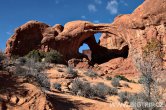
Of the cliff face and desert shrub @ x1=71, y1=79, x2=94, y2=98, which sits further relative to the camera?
the cliff face

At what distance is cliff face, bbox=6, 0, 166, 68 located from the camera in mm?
30781

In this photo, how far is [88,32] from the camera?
36031 millimetres

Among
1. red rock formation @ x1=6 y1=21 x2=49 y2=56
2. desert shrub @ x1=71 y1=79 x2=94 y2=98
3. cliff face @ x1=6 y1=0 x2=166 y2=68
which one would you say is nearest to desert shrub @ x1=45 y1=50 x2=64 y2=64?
cliff face @ x1=6 y1=0 x2=166 y2=68

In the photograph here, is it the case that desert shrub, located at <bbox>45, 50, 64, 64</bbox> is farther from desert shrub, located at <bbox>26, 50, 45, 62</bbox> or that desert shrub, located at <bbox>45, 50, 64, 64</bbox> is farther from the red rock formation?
the red rock formation

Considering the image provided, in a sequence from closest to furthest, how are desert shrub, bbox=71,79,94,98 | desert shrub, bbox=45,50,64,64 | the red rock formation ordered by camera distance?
1. desert shrub, bbox=71,79,94,98
2. desert shrub, bbox=45,50,64,64
3. the red rock formation

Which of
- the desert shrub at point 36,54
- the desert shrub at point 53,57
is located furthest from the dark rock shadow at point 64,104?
the desert shrub at point 36,54

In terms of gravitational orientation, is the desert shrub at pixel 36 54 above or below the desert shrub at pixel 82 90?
above

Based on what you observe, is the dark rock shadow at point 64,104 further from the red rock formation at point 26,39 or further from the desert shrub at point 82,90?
the red rock formation at point 26,39

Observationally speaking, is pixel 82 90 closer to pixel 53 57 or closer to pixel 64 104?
pixel 64 104

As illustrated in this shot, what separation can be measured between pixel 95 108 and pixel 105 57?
29.7 meters

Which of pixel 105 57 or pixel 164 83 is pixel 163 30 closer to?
pixel 105 57

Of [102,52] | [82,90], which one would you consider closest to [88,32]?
[102,52]

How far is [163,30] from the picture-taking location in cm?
3045

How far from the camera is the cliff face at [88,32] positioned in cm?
3078
